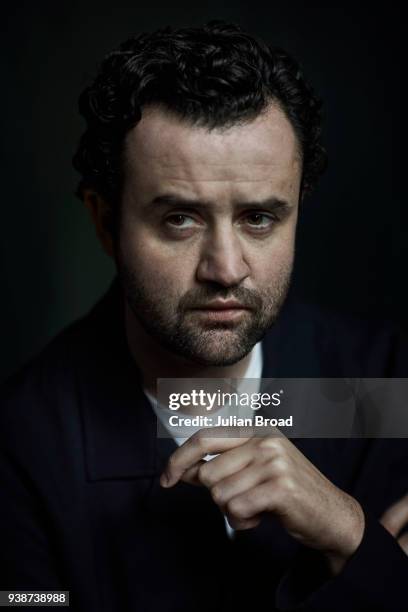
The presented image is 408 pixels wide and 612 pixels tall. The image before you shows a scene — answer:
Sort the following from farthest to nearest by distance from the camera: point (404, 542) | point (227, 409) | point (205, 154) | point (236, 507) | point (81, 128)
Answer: point (81, 128) < point (227, 409) < point (404, 542) < point (205, 154) < point (236, 507)

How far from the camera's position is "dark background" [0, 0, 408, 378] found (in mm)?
2164

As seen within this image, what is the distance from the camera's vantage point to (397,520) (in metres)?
1.48

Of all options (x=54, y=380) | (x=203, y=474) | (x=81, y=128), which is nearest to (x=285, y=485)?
(x=203, y=474)

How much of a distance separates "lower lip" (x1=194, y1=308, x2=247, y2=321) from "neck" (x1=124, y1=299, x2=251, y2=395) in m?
0.19

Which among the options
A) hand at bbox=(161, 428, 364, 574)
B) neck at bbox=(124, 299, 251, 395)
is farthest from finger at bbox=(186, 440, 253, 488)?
neck at bbox=(124, 299, 251, 395)

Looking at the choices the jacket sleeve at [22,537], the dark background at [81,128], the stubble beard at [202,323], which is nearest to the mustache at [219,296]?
the stubble beard at [202,323]

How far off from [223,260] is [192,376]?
0.33 metres

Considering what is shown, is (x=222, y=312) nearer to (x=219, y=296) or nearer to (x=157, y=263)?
(x=219, y=296)

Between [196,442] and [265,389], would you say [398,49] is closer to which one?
[265,389]

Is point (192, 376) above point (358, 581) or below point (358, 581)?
above

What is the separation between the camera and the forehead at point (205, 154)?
135 cm

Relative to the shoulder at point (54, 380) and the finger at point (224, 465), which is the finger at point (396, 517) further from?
the shoulder at point (54, 380)

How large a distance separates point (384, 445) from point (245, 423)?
290 mm

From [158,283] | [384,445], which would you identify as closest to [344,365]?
[384,445]
